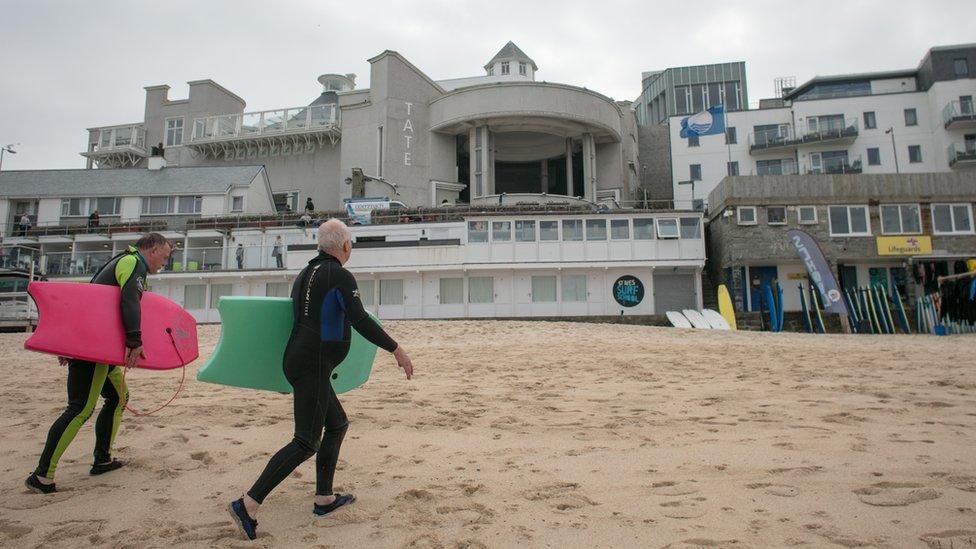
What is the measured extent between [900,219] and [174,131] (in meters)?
50.3

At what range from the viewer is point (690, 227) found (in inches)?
1042

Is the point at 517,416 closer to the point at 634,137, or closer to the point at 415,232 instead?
the point at 415,232

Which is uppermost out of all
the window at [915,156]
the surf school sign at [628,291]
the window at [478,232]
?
the window at [915,156]

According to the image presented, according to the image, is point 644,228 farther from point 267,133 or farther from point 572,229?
point 267,133

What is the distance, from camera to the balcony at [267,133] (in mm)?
41188

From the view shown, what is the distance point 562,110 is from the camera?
35.7m

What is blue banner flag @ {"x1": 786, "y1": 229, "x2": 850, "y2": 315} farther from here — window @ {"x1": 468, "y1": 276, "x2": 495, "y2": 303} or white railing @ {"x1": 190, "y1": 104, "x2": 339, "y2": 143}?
white railing @ {"x1": 190, "y1": 104, "x2": 339, "y2": 143}

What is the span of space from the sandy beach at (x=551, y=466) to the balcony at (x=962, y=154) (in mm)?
37862

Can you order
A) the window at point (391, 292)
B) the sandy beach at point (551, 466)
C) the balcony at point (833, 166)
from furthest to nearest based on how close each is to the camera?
1. the balcony at point (833, 166)
2. the window at point (391, 292)
3. the sandy beach at point (551, 466)

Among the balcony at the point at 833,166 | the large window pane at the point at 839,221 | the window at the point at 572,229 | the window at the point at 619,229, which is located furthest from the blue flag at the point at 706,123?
the window at the point at 572,229

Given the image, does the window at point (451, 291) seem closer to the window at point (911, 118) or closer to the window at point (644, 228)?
the window at point (644, 228)

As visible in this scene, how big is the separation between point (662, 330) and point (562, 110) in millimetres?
20025

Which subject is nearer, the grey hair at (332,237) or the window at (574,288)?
the grey hair at (332,237)

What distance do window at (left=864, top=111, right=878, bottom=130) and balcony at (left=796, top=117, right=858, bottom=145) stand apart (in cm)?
86
